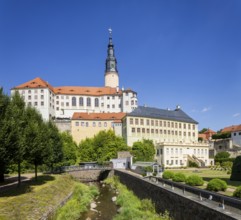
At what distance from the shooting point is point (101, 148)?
72062 millimetres

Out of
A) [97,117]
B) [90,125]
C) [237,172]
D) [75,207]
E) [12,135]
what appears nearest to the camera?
[12,135]

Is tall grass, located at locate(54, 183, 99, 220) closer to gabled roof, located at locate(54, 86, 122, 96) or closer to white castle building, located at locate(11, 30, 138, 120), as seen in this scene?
white castle building, located at locate(11, 30, 138, 120)

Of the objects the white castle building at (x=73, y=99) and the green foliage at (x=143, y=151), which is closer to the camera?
the green foliage at (x=143, y=151)

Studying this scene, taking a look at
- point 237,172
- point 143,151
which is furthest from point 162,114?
point 237,172

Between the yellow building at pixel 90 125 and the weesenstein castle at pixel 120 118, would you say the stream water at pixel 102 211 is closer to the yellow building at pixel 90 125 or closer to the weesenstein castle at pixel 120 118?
the weesenstein castle at pixel 120 118

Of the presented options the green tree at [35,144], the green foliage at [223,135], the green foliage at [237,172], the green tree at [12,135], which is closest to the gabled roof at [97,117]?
the green foliage at [223,135]

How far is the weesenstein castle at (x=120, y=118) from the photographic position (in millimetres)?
76812

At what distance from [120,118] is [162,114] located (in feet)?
43.8

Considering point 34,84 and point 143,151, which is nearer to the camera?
point 143,151

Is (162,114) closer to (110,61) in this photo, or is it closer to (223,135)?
(223,135)

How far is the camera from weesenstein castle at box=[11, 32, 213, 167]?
76812 mm

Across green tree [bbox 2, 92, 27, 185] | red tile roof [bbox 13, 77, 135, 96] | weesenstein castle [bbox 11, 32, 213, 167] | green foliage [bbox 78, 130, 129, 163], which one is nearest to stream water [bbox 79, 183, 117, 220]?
green tree [bbox 2, 92, 27, 185]

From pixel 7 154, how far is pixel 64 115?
83468 mm

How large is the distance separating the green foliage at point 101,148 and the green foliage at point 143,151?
287 cm
